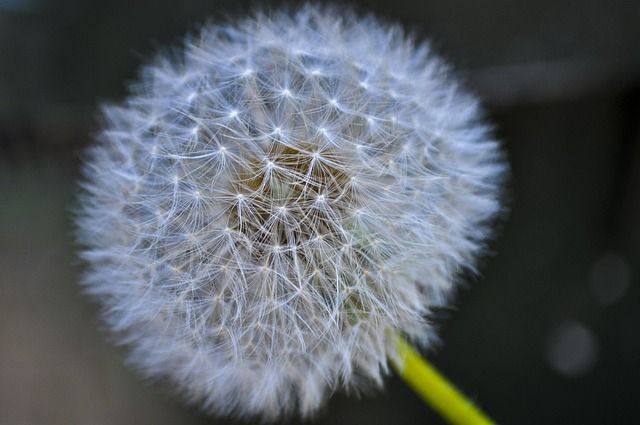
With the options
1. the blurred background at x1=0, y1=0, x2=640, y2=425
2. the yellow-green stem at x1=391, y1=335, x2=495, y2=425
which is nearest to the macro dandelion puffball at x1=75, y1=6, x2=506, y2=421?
the yellow-green stem at x1=391, y1=335, x2=495, y2=425

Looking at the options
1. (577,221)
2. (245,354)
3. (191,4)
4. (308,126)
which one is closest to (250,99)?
(308,126)

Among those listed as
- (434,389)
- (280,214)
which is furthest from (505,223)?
(280,214)

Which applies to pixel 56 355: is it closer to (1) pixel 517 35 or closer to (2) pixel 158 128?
(2) pixel 158 128

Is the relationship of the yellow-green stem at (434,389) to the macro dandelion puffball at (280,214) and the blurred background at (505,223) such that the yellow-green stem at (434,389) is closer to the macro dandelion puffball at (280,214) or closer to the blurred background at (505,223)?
the macro dandelion puffball at (280,214)

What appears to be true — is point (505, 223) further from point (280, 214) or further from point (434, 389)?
point (280, 214)

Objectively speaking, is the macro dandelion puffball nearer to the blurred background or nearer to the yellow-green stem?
the yellow-green stem

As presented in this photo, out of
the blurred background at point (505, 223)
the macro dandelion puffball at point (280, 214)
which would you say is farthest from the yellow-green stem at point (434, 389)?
the blurred background at point (505, 223)

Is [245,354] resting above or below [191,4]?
below
